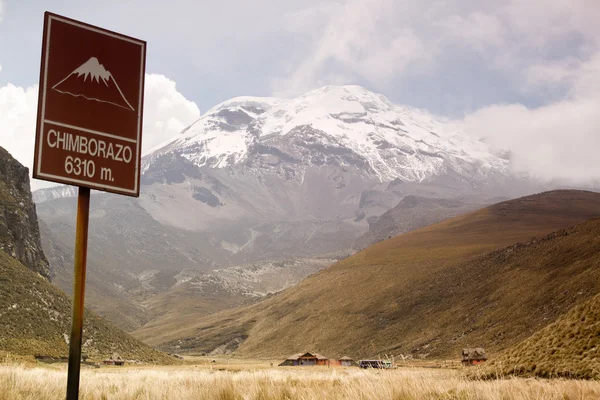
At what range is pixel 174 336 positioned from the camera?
196 m

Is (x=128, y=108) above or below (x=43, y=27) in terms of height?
below

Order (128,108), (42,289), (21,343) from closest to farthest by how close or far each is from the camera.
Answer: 1. (128,108)
2. (21,343)
3. (42,289)

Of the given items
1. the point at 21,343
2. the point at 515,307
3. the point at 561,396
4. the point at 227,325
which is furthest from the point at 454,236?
the point at 561,396

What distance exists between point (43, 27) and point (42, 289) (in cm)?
7169

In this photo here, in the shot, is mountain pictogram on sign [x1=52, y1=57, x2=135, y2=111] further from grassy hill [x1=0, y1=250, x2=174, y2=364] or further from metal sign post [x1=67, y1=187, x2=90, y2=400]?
grassy hill [x1=0, y1=250, x2=174, y2=364]

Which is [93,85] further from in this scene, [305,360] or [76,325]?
[305,360]

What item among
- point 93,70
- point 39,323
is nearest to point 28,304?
point 39,323

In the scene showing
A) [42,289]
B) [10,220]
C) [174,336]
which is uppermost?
[10,220]

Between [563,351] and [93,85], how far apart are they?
22783 mm

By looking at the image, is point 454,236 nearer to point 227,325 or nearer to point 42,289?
point 227,325

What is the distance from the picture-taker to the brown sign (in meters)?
8.63

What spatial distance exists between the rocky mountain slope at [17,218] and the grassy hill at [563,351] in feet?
239

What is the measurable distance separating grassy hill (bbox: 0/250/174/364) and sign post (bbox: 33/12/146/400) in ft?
182

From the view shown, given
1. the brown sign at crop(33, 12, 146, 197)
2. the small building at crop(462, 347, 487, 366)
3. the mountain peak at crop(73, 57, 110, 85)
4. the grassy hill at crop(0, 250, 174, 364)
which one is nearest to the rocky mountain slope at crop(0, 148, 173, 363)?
the grassy hill at crop(0, 250, 174, 364)
